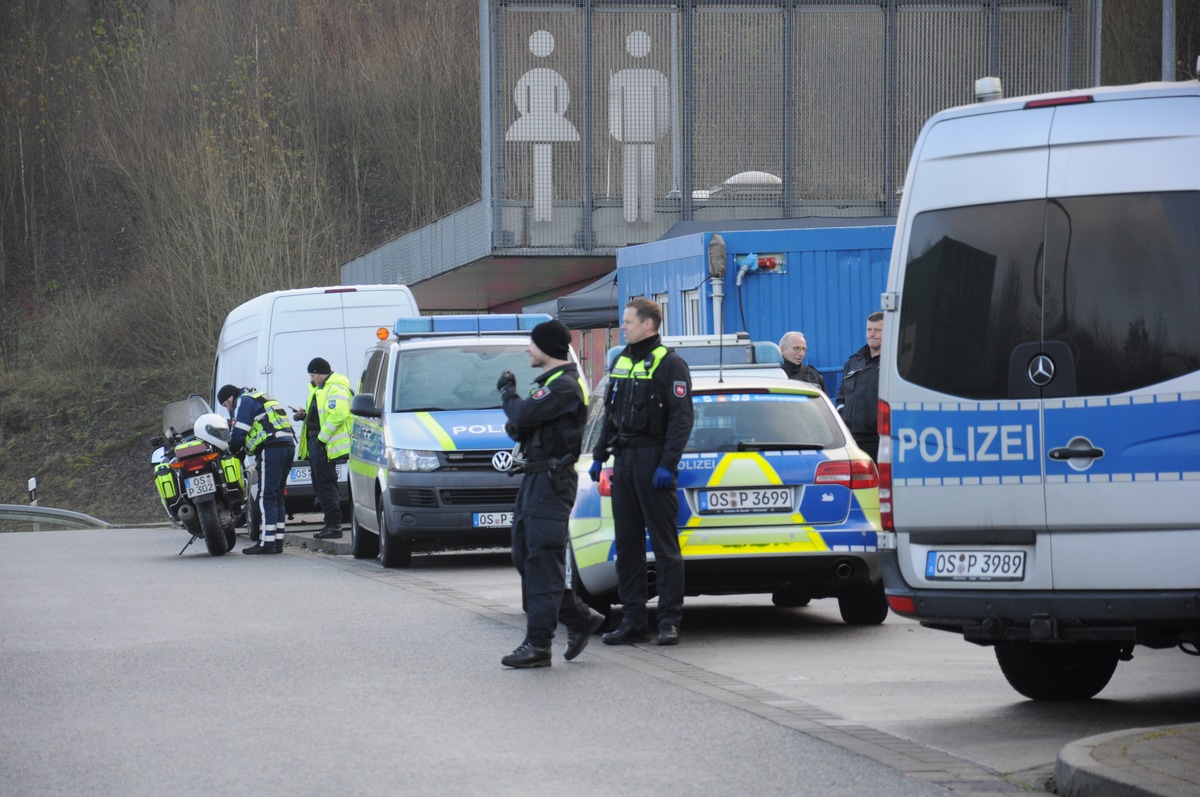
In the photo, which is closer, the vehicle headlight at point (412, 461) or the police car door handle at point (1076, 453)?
the police car door handle at point (1076, 453)

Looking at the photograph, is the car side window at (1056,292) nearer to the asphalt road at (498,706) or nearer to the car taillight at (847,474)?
the asphalt road at (498,706)

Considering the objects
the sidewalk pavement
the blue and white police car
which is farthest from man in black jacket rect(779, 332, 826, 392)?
the sidewalk pavement

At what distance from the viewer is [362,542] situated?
18.5m

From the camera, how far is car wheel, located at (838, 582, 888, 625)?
11.9 m

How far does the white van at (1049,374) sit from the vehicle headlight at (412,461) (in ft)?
28.9

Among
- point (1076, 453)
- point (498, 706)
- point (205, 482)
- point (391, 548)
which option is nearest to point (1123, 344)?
point (1076, 453)

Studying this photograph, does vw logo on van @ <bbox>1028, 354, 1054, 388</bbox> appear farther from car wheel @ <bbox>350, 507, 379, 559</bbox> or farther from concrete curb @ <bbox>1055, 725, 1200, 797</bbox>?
car wheel @ <bbox>350, 507, 379, 559</bbox>

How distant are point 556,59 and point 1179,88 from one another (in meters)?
28.5

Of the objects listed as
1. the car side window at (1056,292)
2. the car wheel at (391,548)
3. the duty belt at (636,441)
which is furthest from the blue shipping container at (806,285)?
the car side window at (1056,292)

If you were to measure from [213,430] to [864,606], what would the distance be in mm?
9850

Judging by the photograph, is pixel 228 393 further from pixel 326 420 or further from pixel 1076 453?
pixel 1076 453

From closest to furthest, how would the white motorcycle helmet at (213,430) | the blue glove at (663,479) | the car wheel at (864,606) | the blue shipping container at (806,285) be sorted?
1. the blue glove at (663,479)
2. the car wheel at (864,606)
3. the blue shipping container at (806,285)
4. the white motorcycle helmet at (213,430)

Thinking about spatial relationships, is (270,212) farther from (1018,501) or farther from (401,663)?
(1018,501)

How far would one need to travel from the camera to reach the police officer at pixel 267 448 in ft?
64.1
